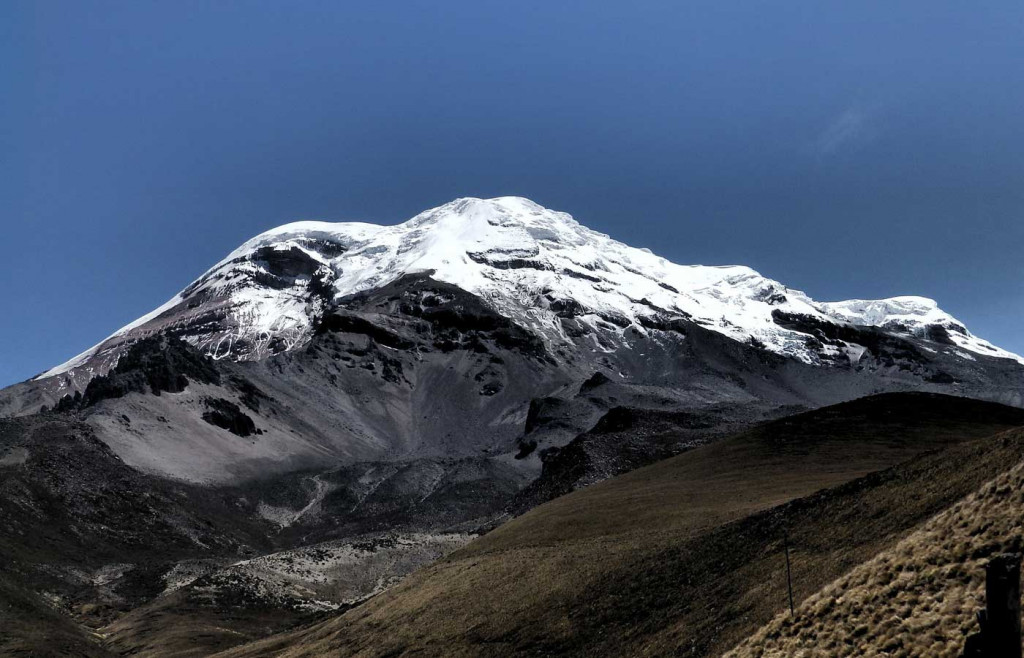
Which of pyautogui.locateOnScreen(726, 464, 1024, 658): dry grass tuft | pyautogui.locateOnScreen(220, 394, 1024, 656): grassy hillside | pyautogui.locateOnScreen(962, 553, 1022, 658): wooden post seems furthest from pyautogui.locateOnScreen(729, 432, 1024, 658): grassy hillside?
pyautogui.locateOnScreen(962, 553, 1022, 658): wooden post

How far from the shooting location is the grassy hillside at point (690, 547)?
113ft

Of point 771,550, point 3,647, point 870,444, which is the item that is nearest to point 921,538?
point 771,550

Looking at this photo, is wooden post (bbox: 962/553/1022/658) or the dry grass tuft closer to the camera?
wooden post (bbox: 962/553/1022/658)

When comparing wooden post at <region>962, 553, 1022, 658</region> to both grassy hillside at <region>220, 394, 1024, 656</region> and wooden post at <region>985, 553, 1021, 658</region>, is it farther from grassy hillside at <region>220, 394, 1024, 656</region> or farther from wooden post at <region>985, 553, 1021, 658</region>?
grassy hillside at <region>220, 394, 1024, 656</region>

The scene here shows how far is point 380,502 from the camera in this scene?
636 feet

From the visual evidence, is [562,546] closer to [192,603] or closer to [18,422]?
[192,603]

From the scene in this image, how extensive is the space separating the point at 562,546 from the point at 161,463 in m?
159

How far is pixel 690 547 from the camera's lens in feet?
150

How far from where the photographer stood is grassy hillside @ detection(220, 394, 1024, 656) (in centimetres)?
3459

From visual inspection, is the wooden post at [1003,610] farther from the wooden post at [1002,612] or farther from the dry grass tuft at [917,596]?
the dry grass tuft at [917,596]

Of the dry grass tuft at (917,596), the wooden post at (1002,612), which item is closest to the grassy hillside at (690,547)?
the dry grass tuft at (917,596)

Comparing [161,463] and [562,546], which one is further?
[161,463]

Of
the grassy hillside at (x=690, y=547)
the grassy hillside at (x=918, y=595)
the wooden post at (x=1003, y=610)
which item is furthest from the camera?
the grassy hillside at (x=690, y=547)

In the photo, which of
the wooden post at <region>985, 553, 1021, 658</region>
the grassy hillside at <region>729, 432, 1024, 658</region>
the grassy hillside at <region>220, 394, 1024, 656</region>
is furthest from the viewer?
the grassy hillside at <region>220, 394, 1024, 656</region>
